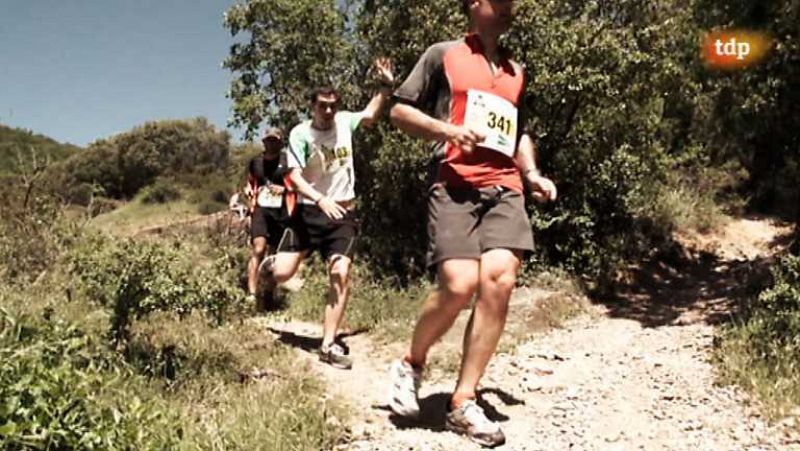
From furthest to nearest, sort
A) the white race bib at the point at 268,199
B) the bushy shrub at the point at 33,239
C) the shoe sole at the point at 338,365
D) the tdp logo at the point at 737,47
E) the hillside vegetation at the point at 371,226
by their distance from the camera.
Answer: the white race bib at the point at 268,199
the tdp logo at the point at 737,47
the bushy shrub at the point at 33,239
the shoe sole at the point at 338,365
the hillside vegetation at the point at 371,226

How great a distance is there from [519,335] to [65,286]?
10.1 ft

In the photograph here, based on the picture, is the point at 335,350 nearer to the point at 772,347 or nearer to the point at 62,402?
the point at 62,402

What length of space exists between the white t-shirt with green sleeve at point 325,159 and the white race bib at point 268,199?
2108mm

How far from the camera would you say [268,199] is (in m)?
6.93

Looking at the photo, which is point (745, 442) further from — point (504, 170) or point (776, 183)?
point (776, 183)

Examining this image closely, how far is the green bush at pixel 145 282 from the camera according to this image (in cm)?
371

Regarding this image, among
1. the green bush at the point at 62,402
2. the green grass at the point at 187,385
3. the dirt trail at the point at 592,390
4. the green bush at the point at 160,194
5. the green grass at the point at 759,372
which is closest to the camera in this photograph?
the green bush at the point at 62,402

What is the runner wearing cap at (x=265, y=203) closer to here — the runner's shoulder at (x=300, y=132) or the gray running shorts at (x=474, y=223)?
the runner's shoulder at (x=300, y=132)

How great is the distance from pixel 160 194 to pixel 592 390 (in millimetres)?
19295

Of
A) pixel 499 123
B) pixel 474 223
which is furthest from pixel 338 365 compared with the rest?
pixel 499 123

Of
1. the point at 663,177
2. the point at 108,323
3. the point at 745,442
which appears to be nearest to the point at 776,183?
the point at 663,177

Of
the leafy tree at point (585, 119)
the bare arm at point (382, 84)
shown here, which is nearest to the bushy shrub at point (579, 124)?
the leafy tree at point (585, 119)

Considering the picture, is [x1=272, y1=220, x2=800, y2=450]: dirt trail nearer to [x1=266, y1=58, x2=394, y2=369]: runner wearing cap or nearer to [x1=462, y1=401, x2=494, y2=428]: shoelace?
[x1=462, y1=401, x2=494, y2=428]: shoelace

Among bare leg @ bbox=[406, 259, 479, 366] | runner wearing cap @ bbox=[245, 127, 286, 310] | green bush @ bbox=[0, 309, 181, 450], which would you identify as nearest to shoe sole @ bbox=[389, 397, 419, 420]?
bare leg @ bbox=[406, 259, 479, 366]
